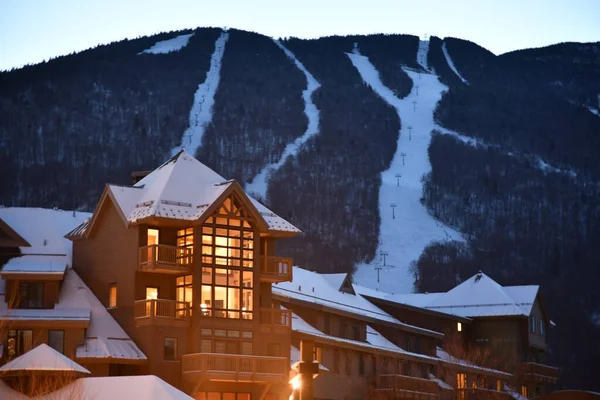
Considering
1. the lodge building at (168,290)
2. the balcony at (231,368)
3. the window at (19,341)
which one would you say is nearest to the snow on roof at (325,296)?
the lodge building at (168,290)

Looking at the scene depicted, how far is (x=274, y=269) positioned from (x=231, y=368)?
7.98 meters

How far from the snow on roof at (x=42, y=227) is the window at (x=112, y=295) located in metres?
4.75

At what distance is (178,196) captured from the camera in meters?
65.9

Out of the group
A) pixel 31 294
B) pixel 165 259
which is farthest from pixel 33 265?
pixel 165 259

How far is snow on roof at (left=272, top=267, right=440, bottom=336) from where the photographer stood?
78062 millimetres

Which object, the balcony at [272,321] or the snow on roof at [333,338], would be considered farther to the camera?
the snow on roof at [333,338]

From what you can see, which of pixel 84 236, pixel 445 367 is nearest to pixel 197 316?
pixel 84 236

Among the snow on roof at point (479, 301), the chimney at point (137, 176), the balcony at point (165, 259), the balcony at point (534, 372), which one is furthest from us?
the snow on roof at point (479, 301)

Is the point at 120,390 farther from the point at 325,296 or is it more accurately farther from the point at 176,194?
the point at 325,296

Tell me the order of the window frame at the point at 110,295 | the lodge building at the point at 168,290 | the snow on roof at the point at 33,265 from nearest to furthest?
the lodge building at the point at 168,290
the snow on roof at the point at 33,265
the window frame at the point at 110,295

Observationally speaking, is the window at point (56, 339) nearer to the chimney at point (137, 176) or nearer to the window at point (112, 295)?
the window at point (112, 295)

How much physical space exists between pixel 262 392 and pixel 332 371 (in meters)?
11.9

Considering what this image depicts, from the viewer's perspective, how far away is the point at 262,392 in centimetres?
6450

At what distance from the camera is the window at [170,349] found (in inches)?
2469
